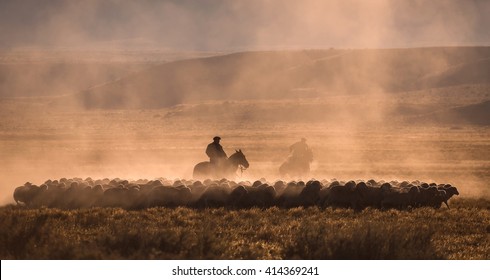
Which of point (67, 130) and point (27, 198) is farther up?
point (67, 130)

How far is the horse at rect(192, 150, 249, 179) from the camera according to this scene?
2175 centimetres

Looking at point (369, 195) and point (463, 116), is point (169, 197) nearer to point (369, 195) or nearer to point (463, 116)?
point (369, 195)

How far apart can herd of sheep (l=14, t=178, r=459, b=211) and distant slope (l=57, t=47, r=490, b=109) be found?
306ft

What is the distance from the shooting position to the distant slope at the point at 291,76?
4572 inches

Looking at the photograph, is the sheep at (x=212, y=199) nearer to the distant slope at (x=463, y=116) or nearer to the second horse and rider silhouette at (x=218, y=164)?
the second horse and rider silhouette at (x=218, y=164)

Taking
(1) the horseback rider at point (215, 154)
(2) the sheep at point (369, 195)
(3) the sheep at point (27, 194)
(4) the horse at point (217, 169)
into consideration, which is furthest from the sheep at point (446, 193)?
(3) the sheep at point (27, 194)

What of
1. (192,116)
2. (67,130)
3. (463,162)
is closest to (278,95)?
(192,116)

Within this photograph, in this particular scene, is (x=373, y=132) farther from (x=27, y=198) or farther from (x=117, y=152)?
(x=27, y=198)

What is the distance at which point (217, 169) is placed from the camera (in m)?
22.0

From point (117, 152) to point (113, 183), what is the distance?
33841mm

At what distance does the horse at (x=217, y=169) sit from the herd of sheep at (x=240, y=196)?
3168mm

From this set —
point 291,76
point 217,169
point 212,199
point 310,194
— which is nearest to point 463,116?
point 291,76

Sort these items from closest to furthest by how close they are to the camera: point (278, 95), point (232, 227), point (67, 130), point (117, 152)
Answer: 1. point (232, 227)
2. point (117, 152)
3. point (67, 130)
4. point (278, 95)

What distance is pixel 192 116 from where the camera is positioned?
89.9 metres
